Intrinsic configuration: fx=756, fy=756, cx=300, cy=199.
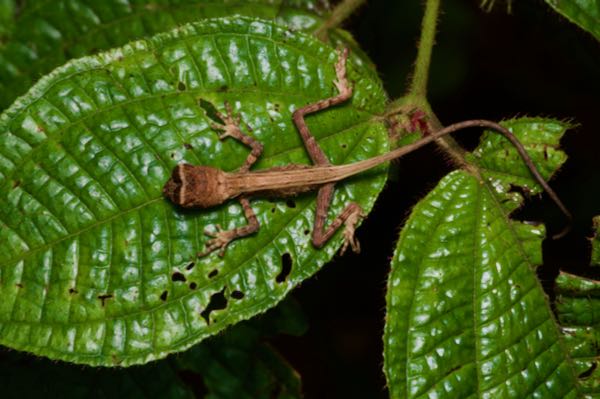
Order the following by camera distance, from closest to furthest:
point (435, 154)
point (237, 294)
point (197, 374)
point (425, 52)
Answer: point (237, 294) < point (425, 52) < point (197, 374) < point (435, 154)

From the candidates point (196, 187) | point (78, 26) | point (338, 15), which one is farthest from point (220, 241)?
point (78, 26)

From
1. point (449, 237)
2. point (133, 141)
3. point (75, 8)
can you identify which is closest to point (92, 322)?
point (133, 141)

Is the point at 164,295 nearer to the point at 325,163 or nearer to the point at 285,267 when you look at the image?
the point at 285,267

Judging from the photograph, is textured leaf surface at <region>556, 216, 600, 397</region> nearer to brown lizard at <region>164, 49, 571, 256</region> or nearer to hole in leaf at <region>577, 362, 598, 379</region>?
hole in leaf at <region>577, 362, 598, 379</region>

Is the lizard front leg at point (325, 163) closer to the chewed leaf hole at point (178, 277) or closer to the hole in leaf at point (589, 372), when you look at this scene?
the chewed leaf hole at point (178, 277)

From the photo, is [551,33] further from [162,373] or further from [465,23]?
[162,373]
